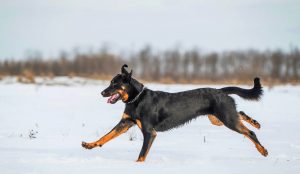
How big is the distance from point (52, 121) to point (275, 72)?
5098 centimetres

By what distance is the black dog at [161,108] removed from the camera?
7258 mm

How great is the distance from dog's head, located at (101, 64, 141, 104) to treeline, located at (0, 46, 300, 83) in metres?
44.8

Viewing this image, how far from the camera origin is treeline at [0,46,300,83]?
183 ft

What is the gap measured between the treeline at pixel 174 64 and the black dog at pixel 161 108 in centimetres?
4437

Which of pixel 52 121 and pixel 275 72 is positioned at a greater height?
pixel 52 121

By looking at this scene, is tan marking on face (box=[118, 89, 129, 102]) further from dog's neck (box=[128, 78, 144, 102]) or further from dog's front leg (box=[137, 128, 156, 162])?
dog's front leg (box=[137, 128, 156, 162])

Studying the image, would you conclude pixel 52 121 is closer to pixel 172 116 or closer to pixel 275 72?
pixel 172 116

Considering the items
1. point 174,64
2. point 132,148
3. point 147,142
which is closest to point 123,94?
point 147,142

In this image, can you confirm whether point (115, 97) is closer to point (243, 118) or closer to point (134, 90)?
point (134, 90)

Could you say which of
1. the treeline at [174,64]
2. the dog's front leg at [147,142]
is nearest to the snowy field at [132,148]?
the dog's front leg at [147,142]

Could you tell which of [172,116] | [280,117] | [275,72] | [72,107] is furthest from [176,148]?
[275,72]

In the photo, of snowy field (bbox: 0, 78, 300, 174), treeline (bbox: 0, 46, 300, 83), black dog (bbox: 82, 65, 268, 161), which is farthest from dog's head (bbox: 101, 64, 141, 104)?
treeline (bbox: 0, 46, 300, 83)

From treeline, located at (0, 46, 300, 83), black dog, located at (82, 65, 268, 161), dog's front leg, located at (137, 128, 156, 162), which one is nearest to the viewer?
dog's front leg, located at (137, 128, 156, 162)

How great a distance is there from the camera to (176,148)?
8.36 m
